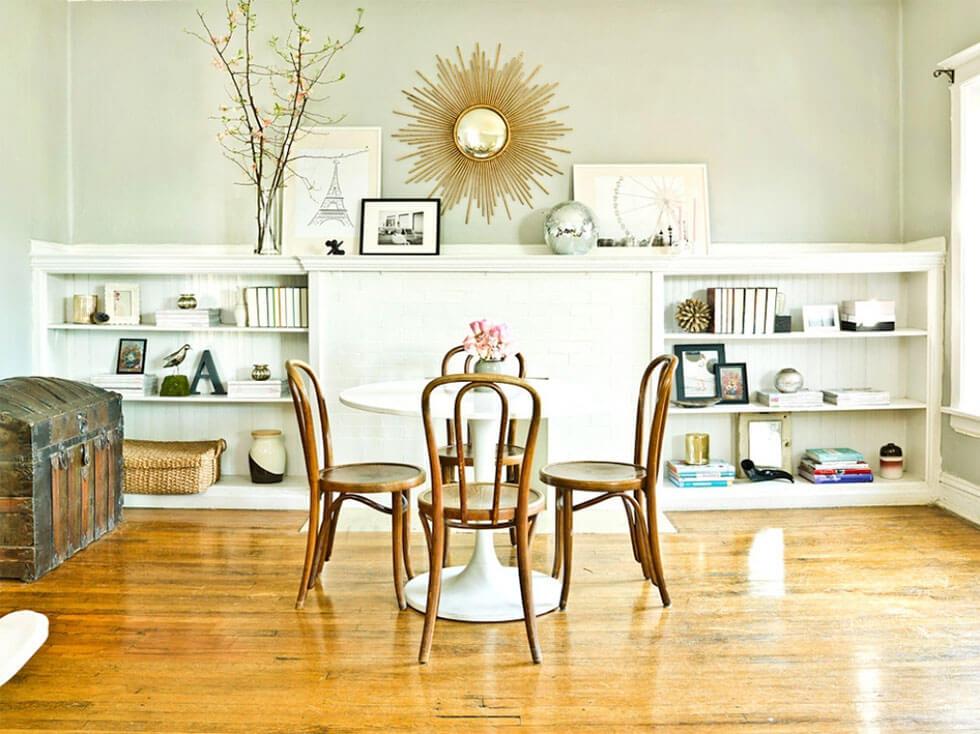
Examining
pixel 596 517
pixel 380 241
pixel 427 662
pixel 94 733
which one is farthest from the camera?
pixel 380 241

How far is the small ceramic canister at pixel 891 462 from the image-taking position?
203 inches

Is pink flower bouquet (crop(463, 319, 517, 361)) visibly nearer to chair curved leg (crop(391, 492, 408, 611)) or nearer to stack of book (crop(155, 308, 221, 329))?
chair curved leg (crop(391, 492, 408, 611))

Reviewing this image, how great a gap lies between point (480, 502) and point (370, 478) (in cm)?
46

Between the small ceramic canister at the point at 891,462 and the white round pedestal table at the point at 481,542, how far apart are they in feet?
7.55

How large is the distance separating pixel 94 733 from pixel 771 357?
3966mm

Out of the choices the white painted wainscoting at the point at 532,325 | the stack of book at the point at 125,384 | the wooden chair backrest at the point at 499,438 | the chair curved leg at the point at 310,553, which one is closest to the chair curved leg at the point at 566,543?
the wooden chair backrest at the point at 499,438

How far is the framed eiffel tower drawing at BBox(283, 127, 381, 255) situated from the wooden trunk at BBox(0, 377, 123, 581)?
134 cm

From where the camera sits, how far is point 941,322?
496cm

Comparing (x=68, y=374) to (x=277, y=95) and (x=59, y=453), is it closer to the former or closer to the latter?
(x=59, y=453)

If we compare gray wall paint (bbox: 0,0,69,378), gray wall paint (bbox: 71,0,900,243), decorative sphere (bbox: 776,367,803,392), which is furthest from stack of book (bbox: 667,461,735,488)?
gray wall paint (bbox: 0,0,69,378)

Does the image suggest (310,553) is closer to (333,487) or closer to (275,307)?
(333,487)

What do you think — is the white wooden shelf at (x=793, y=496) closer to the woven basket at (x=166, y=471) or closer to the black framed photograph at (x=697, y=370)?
the black framed photograph at (x=697, y=370)

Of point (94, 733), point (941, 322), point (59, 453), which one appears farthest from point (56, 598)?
point (941, 322)

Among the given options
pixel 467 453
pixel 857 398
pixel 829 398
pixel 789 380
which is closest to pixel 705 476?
pixel 789 380
